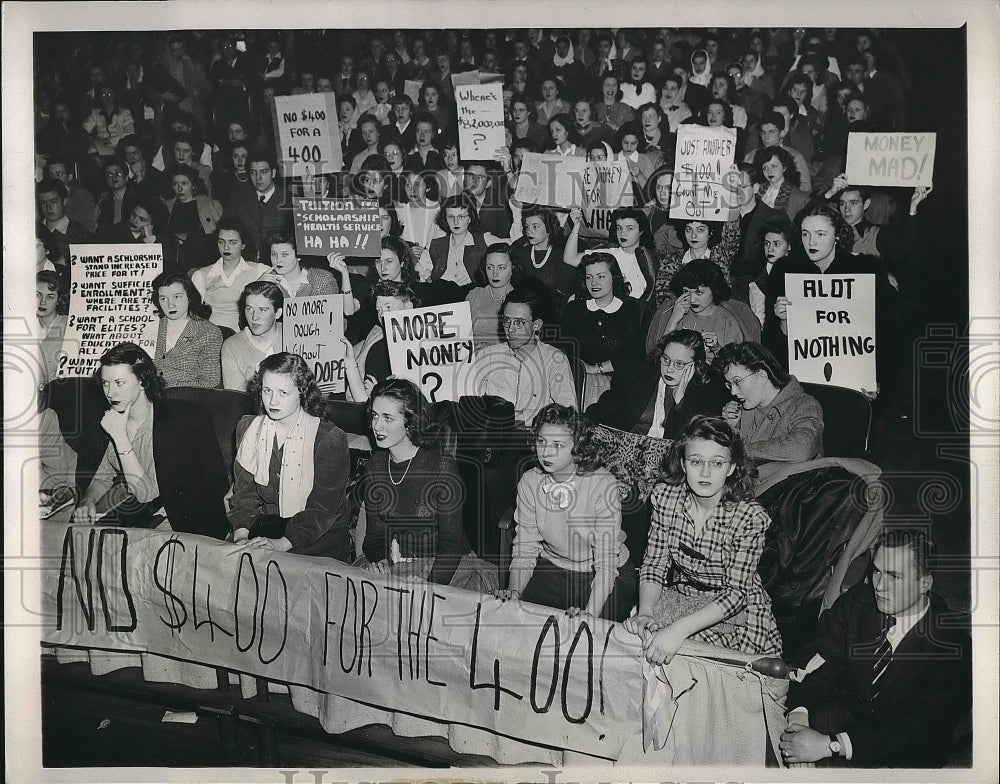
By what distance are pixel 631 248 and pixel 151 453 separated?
6.58 ft

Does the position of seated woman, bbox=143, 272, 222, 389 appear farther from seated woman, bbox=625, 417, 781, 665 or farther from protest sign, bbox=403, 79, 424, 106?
seated woman, bbox=625, 417, 781, 665

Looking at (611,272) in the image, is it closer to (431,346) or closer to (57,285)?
(431,346)

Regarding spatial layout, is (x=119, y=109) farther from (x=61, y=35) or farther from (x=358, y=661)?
(x=358, y=661)

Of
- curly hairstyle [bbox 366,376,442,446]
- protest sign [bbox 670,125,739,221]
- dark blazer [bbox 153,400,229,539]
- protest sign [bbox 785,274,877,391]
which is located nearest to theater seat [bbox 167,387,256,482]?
dark blazer [bbox 153,400,229,539]

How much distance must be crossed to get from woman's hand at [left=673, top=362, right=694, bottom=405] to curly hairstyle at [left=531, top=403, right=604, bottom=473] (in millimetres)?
342

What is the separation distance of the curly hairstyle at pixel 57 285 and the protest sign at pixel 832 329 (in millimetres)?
2746

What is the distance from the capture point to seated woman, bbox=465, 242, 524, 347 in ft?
10.5

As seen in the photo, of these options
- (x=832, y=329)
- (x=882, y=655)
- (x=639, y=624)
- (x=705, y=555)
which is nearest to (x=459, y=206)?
(x=832, y=329)

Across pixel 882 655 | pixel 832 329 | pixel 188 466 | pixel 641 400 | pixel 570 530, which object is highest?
pixel 832 329

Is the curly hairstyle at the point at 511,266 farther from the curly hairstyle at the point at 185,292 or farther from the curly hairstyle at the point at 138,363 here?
the curly hairstyle at the point at 138,363

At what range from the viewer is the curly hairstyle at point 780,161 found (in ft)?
10.4

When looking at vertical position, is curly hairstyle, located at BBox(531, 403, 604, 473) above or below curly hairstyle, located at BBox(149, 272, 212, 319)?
below

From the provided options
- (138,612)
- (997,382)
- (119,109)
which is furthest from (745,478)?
(119,109)

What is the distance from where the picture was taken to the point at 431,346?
3209mm
